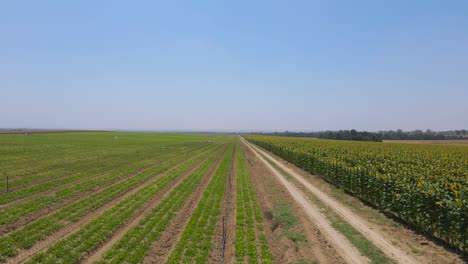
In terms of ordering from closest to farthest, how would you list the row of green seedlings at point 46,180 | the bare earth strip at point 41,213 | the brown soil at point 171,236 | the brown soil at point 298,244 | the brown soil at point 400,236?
the brown soil at point 171,236
the brown soil at point 298,244
the brown soil at point 400,236
the bare earth strip at point 41,213
the row of green seedlings at point 46,180

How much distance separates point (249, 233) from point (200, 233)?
2009mm

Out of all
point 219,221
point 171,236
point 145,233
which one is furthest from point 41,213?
point 219,221

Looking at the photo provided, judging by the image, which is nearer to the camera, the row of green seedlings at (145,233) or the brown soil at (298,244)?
the row of green seedlings at (145,233)

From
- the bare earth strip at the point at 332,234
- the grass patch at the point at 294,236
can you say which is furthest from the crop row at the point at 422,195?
the grass patch at the point at 294,236

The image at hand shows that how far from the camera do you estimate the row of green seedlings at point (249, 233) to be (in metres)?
8.09

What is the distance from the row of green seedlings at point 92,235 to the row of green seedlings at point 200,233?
2.86 m

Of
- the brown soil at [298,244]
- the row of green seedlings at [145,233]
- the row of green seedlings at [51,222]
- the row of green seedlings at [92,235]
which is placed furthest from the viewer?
the brown soil at [298,244]

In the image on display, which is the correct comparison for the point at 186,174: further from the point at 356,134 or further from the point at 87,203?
the point at 356,134

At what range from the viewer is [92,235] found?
9.05 metres

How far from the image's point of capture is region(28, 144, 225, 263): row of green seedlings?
7.43 m

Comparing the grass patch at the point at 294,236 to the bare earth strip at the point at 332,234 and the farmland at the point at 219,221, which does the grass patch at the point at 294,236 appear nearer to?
the farmland at the point at 219,221

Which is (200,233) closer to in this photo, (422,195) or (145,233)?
(145,233)

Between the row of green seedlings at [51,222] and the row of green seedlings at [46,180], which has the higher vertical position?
the row of green seedlings at [46,180]

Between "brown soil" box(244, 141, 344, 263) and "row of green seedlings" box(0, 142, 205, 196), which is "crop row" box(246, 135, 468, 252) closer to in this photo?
"brown soil" box(244, 141, 344, 263)
